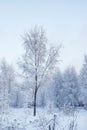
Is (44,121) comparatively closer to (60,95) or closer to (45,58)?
(45,58)

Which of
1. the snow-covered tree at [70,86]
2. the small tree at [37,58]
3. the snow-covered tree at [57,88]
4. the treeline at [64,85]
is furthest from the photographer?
the snow-covered tree at [57,88]

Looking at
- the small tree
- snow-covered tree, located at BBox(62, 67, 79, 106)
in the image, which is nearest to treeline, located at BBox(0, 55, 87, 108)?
snow-covered tree, located at BBox(62, 67, 79, 106)

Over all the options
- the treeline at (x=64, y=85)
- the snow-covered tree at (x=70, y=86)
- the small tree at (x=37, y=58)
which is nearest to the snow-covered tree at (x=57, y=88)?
the treeline at (x=64, y=85)

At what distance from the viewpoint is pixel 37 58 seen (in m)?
20.5

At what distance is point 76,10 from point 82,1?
5.73ft

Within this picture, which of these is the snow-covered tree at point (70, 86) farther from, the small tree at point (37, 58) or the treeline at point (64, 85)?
the small tree at point (37, 58)

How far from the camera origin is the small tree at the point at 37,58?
66.3ft

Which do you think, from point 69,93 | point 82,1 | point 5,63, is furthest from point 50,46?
point 69,93

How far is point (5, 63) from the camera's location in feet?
140

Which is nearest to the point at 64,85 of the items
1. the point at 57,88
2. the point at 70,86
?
the point at 70,86

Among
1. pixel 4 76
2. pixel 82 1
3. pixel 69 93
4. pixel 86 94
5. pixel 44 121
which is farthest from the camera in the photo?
pixel 69 93

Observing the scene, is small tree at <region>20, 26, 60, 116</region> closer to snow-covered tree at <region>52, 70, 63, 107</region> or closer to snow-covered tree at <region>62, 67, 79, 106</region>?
snow-covered tree at <region>62, 67, 79, 106</region>

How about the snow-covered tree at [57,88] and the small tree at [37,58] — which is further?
the snow-covered tree at [57,88]

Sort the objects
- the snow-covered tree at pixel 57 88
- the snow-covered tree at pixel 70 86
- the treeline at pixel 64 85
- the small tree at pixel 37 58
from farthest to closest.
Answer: the snow-covered tree at pixel 57 88 → the snow-covered tree at pixel 70 86 → the treeline at pixel 64 85 → the small tree at pixel 37 58
